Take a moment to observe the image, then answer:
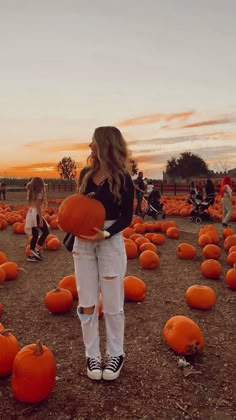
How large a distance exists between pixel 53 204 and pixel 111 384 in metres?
22.4

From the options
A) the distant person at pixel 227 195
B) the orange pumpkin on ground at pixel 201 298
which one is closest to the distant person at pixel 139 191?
the distant person at pixel 227 195

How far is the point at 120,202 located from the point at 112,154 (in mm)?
441

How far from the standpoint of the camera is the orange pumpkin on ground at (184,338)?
4000mm

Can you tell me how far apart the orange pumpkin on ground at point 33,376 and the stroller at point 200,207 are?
1288 centimetres

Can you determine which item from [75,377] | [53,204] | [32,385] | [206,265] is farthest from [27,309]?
[53,204]

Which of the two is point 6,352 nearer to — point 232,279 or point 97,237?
point 97,237

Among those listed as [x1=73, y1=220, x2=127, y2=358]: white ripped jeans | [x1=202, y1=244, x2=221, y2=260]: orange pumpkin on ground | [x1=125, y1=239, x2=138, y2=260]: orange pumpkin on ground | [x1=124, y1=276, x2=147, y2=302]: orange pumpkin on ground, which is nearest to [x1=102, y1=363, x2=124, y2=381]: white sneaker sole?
[x1=73, y1=220, x2=127, y2=358]: white ripped jeans

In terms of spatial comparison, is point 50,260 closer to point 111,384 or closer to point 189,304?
point 189,304

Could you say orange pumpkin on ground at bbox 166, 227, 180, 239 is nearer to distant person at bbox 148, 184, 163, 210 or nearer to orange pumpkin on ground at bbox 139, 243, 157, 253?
orange pumpkin on ground at bbox 139, 243, 157, 253

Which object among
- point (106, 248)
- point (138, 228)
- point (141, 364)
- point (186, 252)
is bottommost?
point (141, 364)

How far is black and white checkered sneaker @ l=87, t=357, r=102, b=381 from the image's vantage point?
3.54 meters

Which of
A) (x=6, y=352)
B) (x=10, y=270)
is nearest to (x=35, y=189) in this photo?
(x=10, y=270)

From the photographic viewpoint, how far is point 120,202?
345cm

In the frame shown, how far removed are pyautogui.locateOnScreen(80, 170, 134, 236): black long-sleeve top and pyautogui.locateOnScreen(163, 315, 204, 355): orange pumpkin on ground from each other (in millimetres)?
1444
